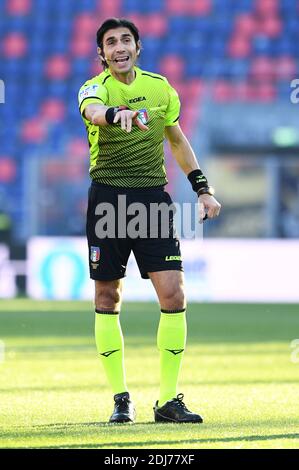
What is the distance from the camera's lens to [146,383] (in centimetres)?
790

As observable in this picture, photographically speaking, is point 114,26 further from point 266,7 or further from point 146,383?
point 266,7

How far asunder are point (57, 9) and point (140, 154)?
66.4ft

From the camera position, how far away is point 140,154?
19.4 ft

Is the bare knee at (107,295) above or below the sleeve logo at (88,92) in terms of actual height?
below

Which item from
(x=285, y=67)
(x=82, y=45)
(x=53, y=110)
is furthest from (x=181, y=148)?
(x=82, y=45)

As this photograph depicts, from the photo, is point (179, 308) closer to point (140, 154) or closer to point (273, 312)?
point (140, 154)

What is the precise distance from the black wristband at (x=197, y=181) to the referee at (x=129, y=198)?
2.9 inches

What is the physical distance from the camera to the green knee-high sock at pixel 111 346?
593cm

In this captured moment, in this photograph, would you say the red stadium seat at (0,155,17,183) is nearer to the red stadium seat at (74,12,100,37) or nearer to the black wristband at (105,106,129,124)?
the red stadium seat at (74,12,100,37)

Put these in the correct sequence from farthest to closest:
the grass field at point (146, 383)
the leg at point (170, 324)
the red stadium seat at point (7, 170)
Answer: the red stadium seat at point (7, 170) → the leg at point (170, 324) → the grass field at point (146, 383)

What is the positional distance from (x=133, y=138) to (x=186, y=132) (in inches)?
655

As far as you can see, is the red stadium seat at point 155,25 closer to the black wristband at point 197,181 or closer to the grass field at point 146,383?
the grass field at point 146,383

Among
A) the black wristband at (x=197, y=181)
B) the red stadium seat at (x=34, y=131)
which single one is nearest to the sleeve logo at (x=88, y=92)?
the black wristband at (x=197, y=181)

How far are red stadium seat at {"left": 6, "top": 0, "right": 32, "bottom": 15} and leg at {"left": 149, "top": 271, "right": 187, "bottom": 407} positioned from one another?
20225mm
